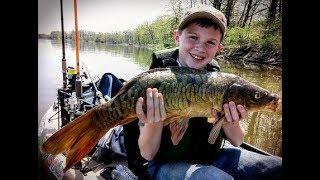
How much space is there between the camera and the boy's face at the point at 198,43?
1.39 metres

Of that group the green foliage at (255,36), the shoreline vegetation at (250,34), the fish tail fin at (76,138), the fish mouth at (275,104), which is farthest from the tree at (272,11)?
the fish tail fin at (76,138)

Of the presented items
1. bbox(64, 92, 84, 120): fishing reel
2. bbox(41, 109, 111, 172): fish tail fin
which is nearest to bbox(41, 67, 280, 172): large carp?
bbox(41, 109, 111, 172): fish tail fin

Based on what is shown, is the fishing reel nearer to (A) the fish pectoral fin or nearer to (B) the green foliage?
(A) the fish pectoral fin

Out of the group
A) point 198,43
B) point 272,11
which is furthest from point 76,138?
point 272,11

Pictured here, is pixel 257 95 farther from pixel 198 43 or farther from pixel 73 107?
pixel 73 107

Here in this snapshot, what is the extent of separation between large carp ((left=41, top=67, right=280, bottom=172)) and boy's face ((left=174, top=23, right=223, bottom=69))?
0.20 m

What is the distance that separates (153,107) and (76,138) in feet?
0.99

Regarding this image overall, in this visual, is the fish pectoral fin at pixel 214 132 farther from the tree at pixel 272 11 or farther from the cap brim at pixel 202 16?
the tree at pixel 272 11

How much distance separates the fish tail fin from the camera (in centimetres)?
114

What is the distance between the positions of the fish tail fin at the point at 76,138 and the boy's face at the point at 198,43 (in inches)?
19.0

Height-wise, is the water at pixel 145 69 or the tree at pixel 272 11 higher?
the tree at pixel 272 11

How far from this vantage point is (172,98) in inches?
47.1
